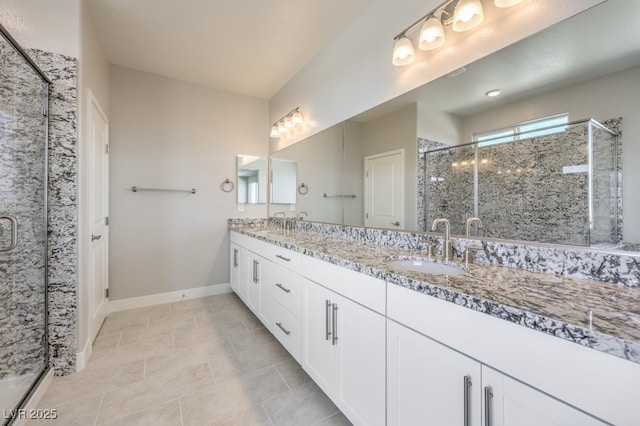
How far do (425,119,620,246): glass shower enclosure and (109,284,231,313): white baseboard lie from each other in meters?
2.74

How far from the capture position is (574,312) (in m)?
0.65

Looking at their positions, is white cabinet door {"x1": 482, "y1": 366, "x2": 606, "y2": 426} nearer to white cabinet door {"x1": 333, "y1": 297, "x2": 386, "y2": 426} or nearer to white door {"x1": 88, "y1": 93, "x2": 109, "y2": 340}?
white cabinet door {"x1": 333, "y1": 297, "x2": 386, "y2": 426}

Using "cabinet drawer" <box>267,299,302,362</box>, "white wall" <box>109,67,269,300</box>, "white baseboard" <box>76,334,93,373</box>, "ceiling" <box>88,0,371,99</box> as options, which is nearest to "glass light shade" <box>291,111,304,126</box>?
"ceiling" <box>88,0,371,99</box>

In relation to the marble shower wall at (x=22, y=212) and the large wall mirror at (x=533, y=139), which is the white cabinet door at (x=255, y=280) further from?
the marble shower wall at (x=22, y=212)

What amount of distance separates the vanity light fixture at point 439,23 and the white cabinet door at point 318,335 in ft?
4.65

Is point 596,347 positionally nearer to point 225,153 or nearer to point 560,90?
point 560,90

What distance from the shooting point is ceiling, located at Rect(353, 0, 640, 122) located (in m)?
0.92

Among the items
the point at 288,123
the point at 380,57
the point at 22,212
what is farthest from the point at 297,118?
the point at 22,212

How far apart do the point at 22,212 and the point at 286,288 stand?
158cm

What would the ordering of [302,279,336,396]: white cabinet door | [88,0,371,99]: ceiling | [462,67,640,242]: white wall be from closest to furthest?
[462,67,640,242]: white wall < [302,279,336,396]: white cabinet door < [88,0,371,99]: ceiling

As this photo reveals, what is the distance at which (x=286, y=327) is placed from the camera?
71.5 inches

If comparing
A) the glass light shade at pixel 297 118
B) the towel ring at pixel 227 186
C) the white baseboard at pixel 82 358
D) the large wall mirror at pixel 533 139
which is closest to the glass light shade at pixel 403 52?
the large wall mirror at pixel 533 139

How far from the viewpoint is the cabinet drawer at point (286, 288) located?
1.67 metres

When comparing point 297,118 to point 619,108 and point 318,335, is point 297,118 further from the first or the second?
point 619,108
